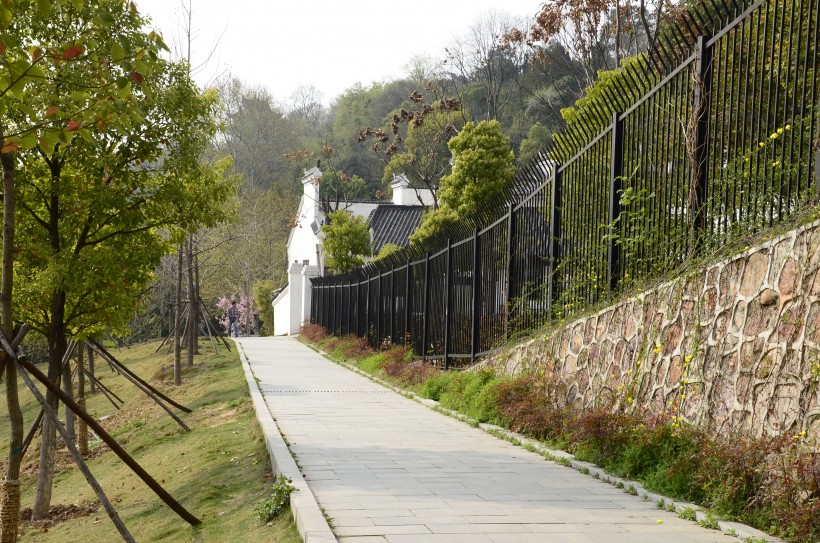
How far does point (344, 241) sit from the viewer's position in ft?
118

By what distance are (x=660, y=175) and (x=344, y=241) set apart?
28.1 metres

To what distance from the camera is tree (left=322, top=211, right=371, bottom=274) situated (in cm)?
3591

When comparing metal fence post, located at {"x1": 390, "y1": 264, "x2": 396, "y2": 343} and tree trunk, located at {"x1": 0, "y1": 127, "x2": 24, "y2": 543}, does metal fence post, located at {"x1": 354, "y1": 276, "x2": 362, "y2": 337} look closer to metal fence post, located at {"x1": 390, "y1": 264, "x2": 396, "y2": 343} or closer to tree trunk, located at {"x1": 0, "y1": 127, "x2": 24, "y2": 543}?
metal fence post, located at {"x1": 390, "y1": 264, "x2": 396, "y2": 343}

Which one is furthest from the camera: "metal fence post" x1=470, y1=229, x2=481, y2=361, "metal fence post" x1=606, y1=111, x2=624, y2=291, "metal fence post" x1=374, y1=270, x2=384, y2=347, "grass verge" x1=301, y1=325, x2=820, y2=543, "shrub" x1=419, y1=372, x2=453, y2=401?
"metal fence post" x1=374, y1=270, x2=384, y2=347

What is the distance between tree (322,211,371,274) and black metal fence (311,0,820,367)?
69.2ft

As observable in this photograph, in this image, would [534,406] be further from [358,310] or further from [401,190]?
[401,190]

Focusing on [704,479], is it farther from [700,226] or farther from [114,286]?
[114,286]

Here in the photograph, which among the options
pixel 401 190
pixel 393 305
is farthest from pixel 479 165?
pixel 401 190

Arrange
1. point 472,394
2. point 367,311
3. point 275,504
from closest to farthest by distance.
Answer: point 275,504
point 472,394
point 367,311

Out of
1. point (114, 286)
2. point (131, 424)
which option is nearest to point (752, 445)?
point (114, 286)

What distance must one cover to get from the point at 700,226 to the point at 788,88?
1.36 meters

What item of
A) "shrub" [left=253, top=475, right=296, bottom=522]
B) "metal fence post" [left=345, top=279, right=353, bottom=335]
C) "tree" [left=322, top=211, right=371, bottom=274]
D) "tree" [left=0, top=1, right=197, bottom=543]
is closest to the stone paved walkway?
"shrub" [left=253, top=475, right=296, bottom=522]

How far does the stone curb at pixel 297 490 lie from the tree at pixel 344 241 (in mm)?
23653

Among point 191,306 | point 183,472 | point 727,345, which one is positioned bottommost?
point 183,472
